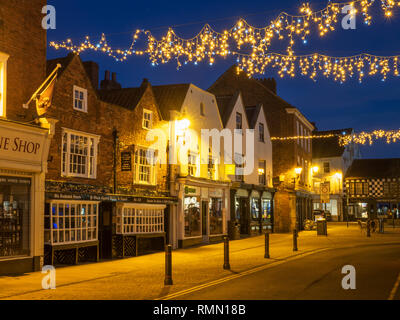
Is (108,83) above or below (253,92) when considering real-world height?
below

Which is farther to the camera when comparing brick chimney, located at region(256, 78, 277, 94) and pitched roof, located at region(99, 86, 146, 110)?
brick chimney, located at region(256, 78, 277, 94)

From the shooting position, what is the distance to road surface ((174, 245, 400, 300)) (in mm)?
10656

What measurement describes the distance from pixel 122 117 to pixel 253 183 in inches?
625

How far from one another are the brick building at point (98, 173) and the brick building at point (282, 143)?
700 inches

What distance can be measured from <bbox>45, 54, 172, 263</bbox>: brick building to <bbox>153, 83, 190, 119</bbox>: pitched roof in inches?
77.9

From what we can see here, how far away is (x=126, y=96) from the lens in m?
23.3

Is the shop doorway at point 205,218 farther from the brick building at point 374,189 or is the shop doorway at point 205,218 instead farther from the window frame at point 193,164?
the brick building at point 374,189

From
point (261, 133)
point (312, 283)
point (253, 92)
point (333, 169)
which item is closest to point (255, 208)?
point (261, 133)

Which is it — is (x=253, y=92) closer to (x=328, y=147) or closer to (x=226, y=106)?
(x=226, y=106)

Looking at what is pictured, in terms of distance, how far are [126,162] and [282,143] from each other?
23.8 metres

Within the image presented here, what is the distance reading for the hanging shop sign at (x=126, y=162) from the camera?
2019 centimetres

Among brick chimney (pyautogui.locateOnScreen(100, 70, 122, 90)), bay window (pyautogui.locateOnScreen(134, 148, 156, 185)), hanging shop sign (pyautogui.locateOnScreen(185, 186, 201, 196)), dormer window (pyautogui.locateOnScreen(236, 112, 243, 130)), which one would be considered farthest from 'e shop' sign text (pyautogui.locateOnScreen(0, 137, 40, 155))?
dormer window (pyautogui.locateOnScreen(236, 112, 243, 130))

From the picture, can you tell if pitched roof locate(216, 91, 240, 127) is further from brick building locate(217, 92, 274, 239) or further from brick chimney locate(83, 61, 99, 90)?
brick chimney locate(83, 61, 99, 90)
